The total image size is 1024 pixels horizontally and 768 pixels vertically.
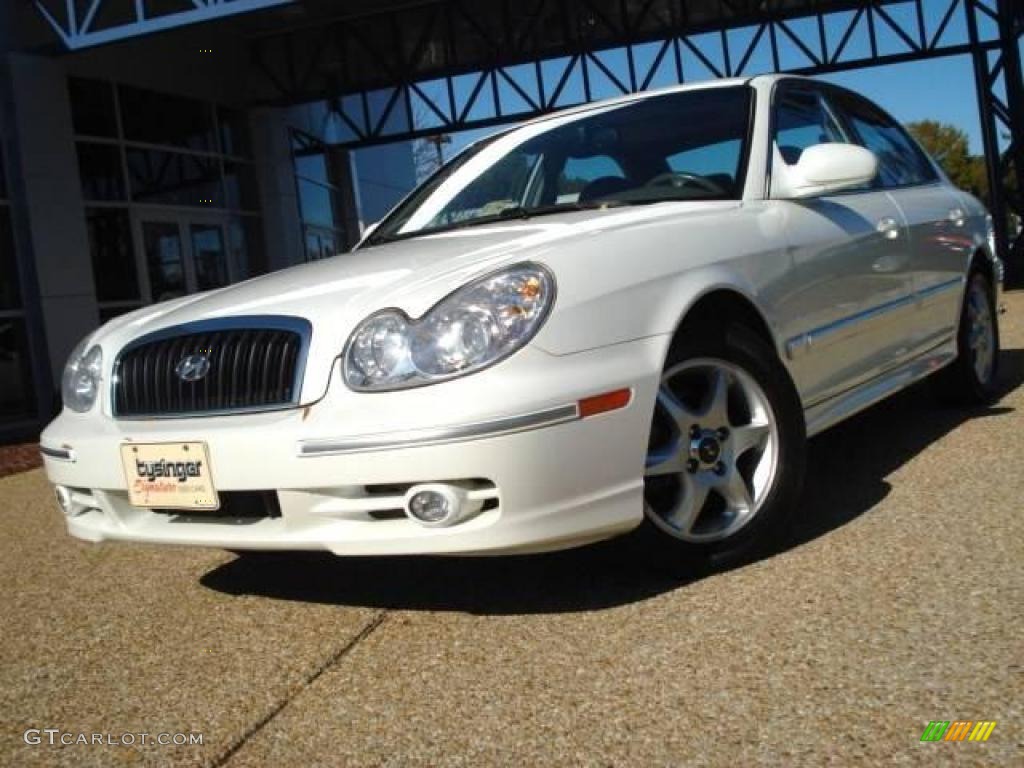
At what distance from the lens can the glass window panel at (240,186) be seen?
14.1 m

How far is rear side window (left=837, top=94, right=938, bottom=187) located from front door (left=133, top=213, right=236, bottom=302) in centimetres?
951

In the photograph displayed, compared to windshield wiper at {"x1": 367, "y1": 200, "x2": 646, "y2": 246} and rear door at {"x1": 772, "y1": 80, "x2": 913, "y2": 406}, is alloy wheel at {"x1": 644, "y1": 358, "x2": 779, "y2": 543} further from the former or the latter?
windshield wiper at {"x1": 367, "y1": 200, "x2": 646, "y2": 246}

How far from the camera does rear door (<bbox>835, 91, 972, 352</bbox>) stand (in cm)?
407

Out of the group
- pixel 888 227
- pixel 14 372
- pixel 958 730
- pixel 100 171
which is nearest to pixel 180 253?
pixel 100 171

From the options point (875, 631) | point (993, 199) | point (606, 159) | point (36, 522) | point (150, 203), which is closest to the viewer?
point (875, 631)

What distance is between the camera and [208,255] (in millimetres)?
13398

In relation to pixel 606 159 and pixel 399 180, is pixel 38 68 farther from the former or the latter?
pixel 399 180

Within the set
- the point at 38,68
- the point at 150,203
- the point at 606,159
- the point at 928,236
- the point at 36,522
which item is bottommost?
the point at 36,522

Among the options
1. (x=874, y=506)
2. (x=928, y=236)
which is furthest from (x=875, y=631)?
(x=928, y=236)

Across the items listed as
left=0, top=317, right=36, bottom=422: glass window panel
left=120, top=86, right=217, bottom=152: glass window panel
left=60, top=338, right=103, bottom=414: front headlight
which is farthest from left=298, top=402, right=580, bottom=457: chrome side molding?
left=120, top=86, right=217, bottom=152: glass window panel

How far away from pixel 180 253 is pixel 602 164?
33.6 feet

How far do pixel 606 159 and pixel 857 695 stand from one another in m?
2.19

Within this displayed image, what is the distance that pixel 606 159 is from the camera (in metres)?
3.62

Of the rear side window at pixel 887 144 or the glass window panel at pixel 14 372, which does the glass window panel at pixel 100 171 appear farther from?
the rear side window at pixel 887 144
